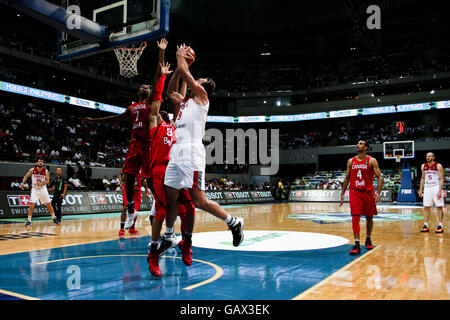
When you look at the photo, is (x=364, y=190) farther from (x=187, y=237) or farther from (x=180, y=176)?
(x=180, y=176)

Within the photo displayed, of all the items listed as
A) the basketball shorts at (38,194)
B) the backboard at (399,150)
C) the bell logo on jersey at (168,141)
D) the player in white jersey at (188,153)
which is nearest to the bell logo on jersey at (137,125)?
the bell logo on jersey at (168,141)

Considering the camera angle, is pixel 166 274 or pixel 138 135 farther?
pixel 138 135

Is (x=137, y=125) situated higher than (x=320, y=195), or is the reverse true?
(x=137, y=125)

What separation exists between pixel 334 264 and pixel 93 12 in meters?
7.36

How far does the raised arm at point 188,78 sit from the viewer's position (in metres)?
3.76

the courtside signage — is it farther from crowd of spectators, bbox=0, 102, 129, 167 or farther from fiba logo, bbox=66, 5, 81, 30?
fiba logo, bbox=66, 5, 81, 30

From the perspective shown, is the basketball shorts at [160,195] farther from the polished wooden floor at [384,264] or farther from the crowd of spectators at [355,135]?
the crowd of spectators at [355,135]

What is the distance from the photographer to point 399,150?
905 inches

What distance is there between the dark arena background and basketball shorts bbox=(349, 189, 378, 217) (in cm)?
65

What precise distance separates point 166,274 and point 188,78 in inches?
88.8

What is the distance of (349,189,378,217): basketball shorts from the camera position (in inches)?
237

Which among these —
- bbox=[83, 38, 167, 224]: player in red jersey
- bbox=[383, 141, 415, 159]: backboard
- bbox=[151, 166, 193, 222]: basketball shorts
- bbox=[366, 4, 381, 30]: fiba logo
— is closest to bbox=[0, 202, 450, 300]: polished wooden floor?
bbox=[151, 166, 193, 222]: basketball shorts

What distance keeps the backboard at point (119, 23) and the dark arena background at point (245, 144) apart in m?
0.04

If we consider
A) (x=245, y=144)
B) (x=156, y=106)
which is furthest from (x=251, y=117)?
(x=156, y=106)
